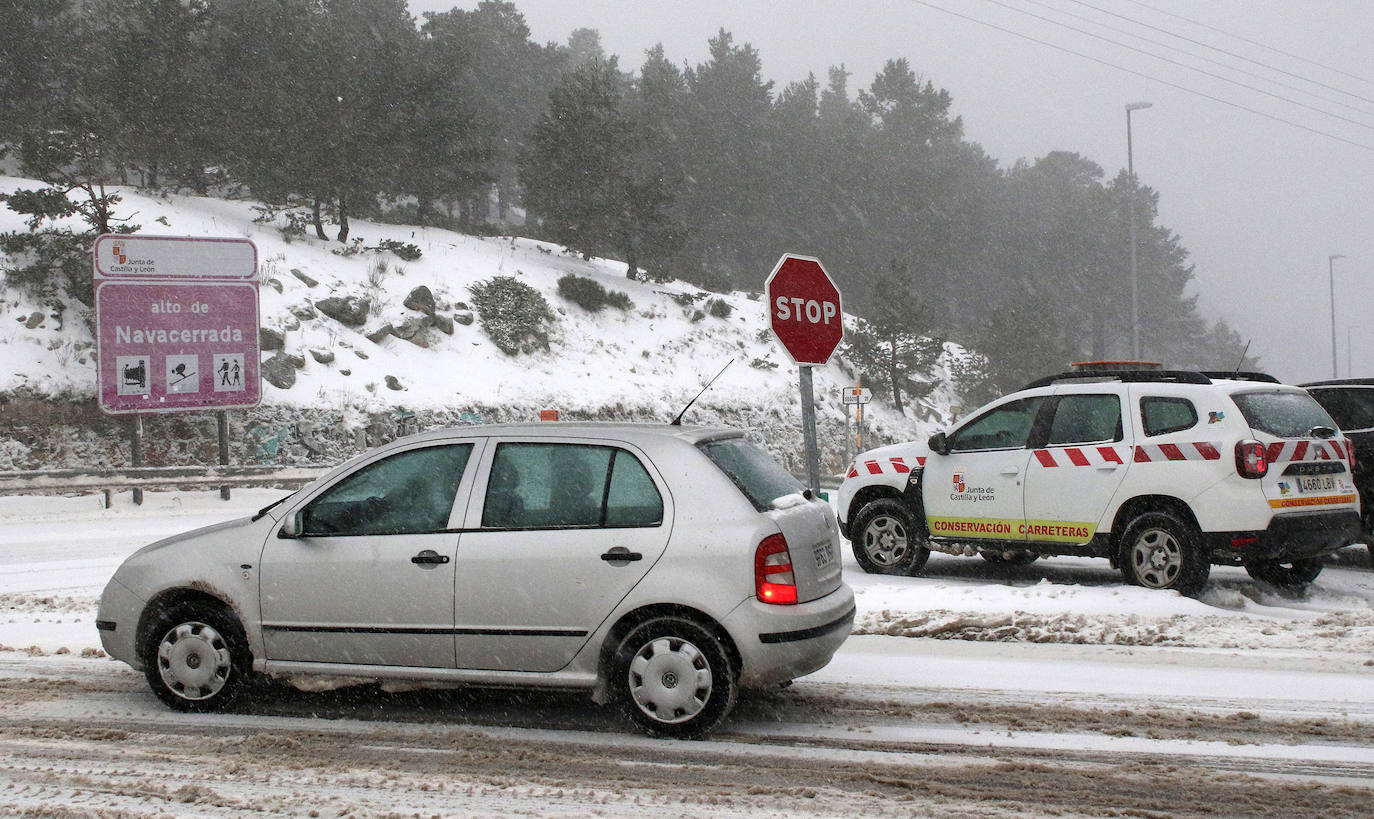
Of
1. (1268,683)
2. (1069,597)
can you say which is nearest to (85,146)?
(1069,597)

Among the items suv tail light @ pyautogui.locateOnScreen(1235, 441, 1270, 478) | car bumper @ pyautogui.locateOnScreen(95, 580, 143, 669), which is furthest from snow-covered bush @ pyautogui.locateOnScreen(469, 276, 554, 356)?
car bumper @ pyautogui.locateOnScreen(95, 580, 143, 669)

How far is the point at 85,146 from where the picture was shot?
2272cm

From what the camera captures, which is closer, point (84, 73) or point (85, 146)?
point (85, 146)

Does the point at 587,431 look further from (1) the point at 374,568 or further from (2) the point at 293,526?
(2) the point at 293,526

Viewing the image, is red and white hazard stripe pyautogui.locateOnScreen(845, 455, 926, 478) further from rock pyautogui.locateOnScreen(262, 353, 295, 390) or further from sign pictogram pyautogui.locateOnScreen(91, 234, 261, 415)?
rock pyautogui.locateOnScreen(262, 353, 295, 390)

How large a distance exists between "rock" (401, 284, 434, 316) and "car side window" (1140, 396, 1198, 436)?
81.9 feet

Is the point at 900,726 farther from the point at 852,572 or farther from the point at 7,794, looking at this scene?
the point at 852,572

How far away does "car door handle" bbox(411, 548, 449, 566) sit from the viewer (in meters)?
5.07

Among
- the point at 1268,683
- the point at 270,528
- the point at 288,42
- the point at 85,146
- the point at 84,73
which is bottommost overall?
the point at 1268,683

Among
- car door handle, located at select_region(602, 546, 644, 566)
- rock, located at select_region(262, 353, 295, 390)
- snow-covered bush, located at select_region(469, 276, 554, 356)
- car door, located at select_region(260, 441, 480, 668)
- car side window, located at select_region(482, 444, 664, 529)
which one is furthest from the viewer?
snow-covered bush, located at select_region(469, 276, 554, 356)

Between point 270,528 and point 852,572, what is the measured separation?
20.2ft

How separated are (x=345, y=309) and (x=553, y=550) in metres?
25.7

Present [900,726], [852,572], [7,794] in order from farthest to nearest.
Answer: [852,572], [900,726], [7,794]

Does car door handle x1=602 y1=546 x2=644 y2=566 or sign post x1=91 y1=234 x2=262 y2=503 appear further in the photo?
sign post x1=91 y1=234 x2=262 y2=503
